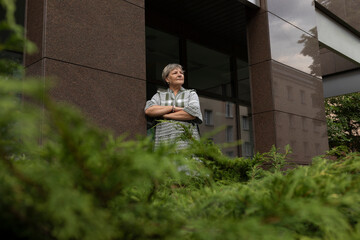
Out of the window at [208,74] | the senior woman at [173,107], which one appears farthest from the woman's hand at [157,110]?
the window at [208,74]

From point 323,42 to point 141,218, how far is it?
40.2ft

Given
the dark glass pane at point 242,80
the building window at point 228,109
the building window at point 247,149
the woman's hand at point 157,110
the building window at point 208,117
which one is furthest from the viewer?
the dark glass pane at point 242,80

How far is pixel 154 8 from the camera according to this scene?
11.1m

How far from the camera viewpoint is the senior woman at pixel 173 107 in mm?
4922

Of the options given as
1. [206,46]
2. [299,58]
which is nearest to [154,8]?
[206,46]

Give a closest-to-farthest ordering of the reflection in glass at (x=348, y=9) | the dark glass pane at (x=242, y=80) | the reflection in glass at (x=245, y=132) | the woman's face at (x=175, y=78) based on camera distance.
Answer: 1. the woman's face at (x=175, y=78)
2. the reflection in glass at (x=245, y=132)
3. the dark glass pane at (x=242, y=80)
4. the reflection in glass at (x=348, y=9)

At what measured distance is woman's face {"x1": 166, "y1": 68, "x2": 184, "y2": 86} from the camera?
217 inches

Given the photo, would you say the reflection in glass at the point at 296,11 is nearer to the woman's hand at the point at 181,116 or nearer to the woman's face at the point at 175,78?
the woman's face at the point at 175,78

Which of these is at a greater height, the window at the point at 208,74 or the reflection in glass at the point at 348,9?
the reflection in glass at the point at 348,9

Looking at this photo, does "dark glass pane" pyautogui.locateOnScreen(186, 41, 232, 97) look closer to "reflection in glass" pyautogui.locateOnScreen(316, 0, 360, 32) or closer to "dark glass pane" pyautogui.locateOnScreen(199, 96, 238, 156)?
"dark glass pane" pyautogui.locateOnScreen(199, 96, 238, 156)

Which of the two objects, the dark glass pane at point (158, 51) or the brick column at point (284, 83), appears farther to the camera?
the dark glass pane at point (158, 51)

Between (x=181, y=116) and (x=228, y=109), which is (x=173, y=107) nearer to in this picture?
(x=181, y=116)

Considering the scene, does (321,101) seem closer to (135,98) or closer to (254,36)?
(254,36)

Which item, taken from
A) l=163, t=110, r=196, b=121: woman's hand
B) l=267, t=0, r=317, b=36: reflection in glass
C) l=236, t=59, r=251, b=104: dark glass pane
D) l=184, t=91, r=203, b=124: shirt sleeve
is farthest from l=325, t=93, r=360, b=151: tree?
l=163, t=110, r=196, b=121: woman's hand
